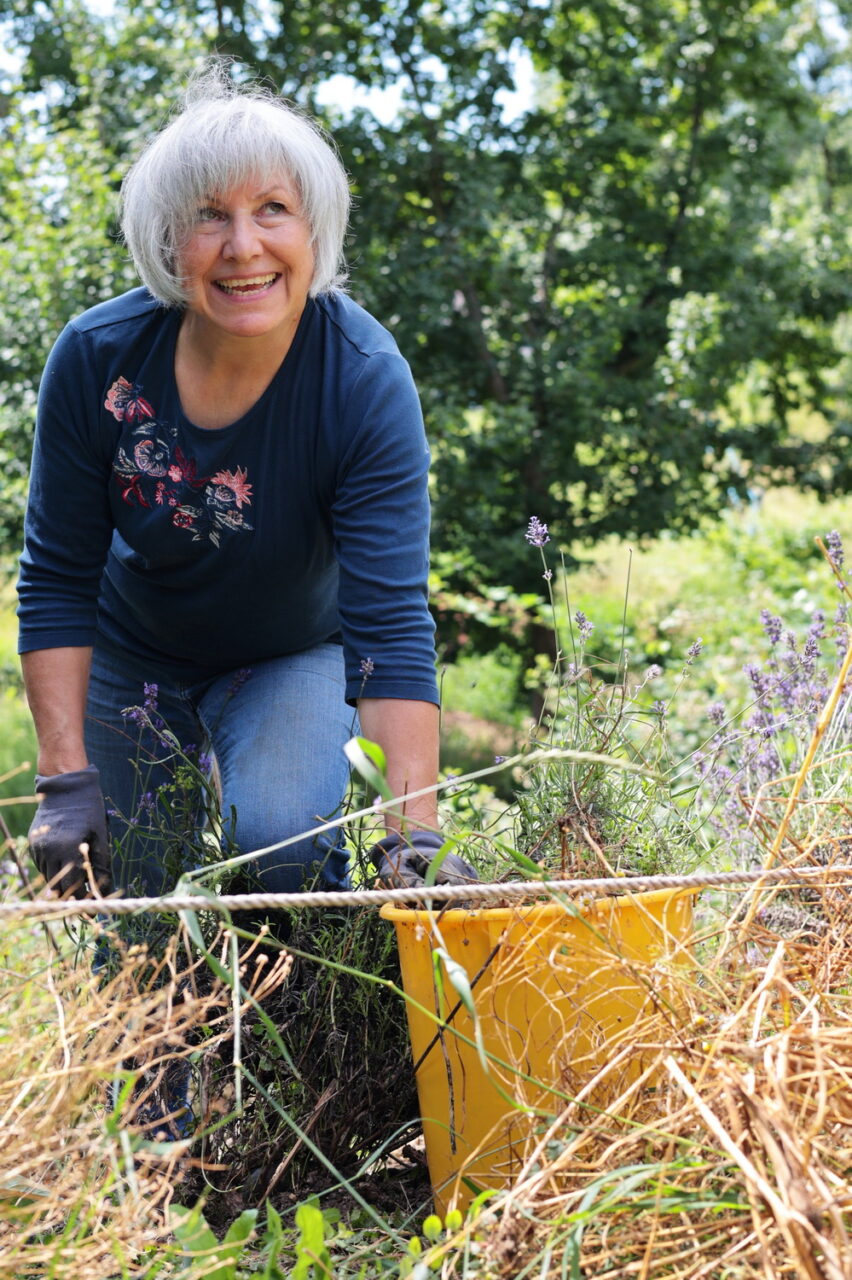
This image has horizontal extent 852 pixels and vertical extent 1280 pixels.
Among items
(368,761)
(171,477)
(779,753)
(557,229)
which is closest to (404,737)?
(171,477)

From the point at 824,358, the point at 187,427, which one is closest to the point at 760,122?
the point at 824,358

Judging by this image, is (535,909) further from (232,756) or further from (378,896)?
A: (232,756)

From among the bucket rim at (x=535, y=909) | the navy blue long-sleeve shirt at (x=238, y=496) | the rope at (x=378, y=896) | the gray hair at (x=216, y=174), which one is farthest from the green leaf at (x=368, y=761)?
the gray hair at (x=216, y=174)

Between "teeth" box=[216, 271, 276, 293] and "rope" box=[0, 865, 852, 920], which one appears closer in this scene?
"rope" box=[0, 865, 852, 920]

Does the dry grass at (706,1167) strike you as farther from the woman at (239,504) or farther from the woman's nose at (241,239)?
the woman's nose at (241,239)

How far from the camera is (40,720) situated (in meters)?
2.08

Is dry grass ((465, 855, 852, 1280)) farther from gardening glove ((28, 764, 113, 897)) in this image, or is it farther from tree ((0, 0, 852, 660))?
tree ((0, 0, 852, 660))

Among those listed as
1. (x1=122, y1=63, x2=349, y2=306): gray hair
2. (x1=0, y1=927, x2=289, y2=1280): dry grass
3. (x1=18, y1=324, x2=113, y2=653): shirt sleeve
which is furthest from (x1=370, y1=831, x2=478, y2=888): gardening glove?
(x1=122, y1=63, x2=349, y2=306): gray hair

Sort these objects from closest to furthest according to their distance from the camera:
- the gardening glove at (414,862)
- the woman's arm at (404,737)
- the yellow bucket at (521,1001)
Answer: the yellow bucket at (521,1001) < the gardening glove at (414,862) < the woman's arm at (404,737)

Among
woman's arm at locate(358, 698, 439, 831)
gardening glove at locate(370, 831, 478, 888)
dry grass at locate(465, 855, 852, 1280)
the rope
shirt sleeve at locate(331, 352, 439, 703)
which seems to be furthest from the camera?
shirt sleeve at locate(331, 352, 439, 703)

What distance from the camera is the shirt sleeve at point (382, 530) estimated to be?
1.94m

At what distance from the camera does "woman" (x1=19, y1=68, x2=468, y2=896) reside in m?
1.95

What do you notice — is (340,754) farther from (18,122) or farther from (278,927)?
(18,122)

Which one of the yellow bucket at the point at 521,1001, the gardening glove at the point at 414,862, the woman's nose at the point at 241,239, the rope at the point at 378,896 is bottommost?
the yellow bucket at the point at 521,1001
